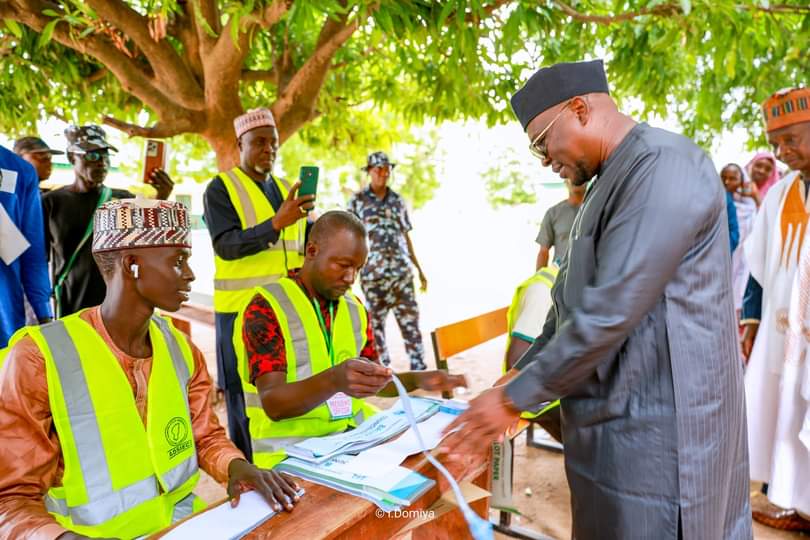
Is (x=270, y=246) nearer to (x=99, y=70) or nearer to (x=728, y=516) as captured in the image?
(x=728, y=516)

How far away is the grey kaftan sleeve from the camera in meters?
1.33

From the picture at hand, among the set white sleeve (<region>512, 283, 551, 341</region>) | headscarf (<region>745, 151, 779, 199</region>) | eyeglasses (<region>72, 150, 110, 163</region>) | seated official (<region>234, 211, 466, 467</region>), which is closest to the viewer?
seated official (<region>234, 211, 466, 467</region>)

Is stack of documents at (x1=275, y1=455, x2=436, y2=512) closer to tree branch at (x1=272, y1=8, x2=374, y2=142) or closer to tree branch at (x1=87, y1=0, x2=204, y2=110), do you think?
tree branch at (x1=272, y1=8, x2=374, y2=142)

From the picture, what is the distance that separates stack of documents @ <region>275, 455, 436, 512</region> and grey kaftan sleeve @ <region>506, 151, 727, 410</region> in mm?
367

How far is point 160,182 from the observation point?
363cm

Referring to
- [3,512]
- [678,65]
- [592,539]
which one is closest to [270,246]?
[3,512]

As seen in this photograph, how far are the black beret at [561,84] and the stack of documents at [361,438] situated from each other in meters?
1.06

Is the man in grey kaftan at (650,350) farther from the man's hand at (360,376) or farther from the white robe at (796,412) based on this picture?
the white robe at (796,412)

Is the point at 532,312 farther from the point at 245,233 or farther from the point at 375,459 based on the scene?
the point at 245,233

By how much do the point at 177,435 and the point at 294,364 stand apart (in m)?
0.53

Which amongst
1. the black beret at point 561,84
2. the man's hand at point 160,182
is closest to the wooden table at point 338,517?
the black beret at point 561,84

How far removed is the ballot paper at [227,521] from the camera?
49.3 inches

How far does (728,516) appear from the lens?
1.54 m

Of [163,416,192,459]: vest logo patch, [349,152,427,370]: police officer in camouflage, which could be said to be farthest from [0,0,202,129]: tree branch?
[163,416,192,459]: vest logo patch
